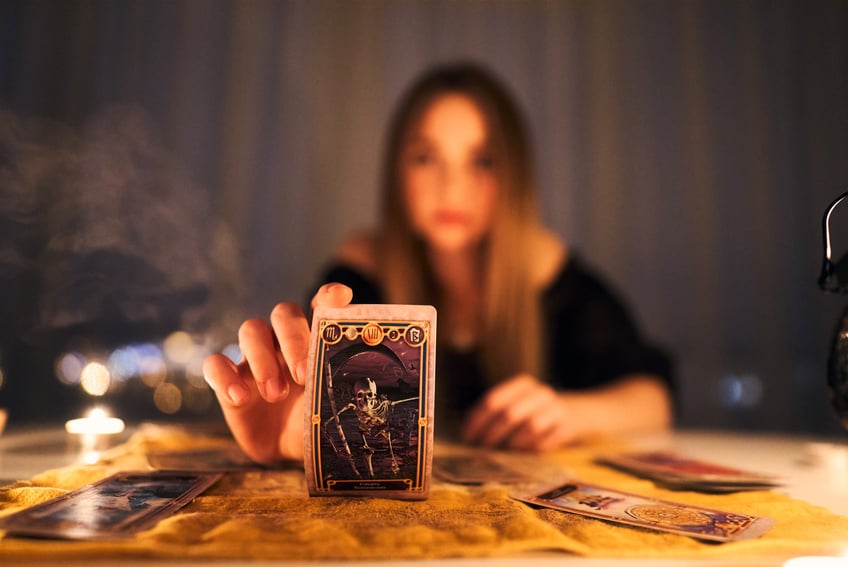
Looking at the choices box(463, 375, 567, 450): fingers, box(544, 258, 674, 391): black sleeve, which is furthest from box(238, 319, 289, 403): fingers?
box(544, 258, 674, 391): black sleeve

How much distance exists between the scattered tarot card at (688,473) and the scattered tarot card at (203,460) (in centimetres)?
60

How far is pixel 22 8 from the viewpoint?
118 inches

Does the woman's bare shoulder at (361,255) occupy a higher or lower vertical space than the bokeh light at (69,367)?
higher

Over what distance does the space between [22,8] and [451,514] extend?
3801mm

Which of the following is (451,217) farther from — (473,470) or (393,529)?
(393,529)

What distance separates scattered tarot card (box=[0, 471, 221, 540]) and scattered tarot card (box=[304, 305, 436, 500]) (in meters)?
0.16

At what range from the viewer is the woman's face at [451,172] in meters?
1.68

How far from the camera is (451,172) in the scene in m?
1.69

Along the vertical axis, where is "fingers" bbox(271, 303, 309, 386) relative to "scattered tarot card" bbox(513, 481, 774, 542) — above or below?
above

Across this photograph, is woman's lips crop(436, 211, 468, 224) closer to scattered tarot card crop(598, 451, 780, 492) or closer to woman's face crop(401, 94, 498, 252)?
woman's face crop(401, 94, 498, 252)

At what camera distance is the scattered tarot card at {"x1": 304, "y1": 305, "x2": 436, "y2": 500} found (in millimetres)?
600

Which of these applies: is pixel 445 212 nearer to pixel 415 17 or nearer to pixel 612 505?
pixel 612 505

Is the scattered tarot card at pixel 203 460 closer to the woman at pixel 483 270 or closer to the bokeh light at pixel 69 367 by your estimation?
the woman at pixel 483 270

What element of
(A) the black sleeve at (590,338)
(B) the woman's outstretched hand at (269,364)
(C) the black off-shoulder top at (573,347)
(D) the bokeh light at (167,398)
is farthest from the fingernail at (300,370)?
(D) the bokeh light at (167,398)
